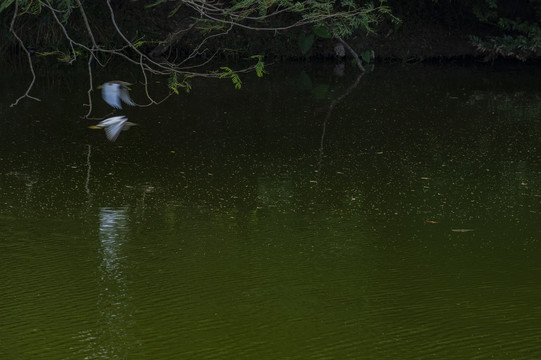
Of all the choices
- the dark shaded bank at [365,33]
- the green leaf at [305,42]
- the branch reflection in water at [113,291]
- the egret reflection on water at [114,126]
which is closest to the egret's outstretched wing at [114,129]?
the egret reflection on water at [114,126]

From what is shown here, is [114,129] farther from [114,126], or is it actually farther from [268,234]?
[268,234]

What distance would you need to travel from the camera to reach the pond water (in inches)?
101

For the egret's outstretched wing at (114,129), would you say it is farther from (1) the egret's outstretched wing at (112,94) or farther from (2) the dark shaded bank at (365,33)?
(2) the dark shaded bank at (365,33)

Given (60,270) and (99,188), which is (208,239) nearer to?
(60,270)

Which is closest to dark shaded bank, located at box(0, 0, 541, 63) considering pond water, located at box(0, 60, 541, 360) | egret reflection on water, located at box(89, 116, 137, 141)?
pond water, located at box(0, 60, 541, 360)

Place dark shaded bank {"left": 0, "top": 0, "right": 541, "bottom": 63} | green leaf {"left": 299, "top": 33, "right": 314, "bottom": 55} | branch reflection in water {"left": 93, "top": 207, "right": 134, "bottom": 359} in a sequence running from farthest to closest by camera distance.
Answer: green leaf {"left": 299, "top": 33, "right": 314, "bottom": 55} → dark shaded bank {"left": 0, "top": 0, "right": 541, "bottom": 63} → branch reflection in water {"left": 93, "top": 207, "right": 134, "bottom": 359}

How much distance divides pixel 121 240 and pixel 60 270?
1.25 ft

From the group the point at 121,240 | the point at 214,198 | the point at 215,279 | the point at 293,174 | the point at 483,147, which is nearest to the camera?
the point at 215,279

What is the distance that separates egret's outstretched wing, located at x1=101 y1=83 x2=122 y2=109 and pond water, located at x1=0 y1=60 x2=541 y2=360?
0.20 metres

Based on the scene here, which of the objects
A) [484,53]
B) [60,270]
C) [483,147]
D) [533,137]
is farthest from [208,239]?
[484,53]

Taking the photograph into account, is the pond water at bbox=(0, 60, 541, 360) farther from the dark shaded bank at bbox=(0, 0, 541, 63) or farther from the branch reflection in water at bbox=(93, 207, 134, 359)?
the dark shaded bank at bbox=(0, 0, 541, 63)

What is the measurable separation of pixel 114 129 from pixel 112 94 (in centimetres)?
98

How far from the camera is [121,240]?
336 cm

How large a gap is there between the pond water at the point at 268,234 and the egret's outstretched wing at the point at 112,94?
201 millimetres
